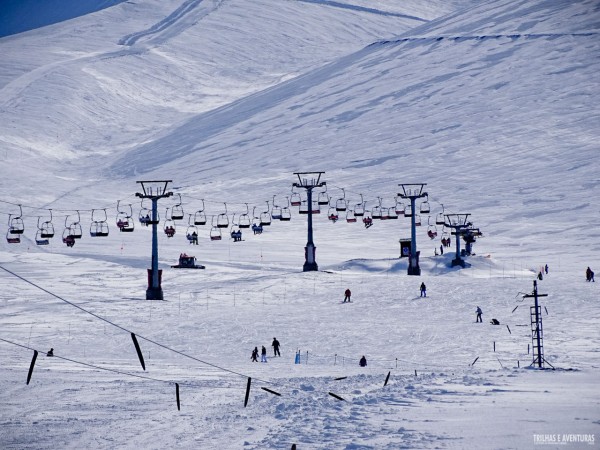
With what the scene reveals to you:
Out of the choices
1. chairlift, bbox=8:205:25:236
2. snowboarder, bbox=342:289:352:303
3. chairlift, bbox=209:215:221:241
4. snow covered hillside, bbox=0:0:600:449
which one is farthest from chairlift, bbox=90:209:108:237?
snowboarder, bbox=342:289:352:303

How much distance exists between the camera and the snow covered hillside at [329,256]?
22797 mm

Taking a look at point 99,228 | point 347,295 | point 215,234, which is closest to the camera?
point 347,295

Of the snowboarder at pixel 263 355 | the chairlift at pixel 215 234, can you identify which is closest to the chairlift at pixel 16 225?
the chairlift at pixel 215 234

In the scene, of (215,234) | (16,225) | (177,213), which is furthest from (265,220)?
(16,225)

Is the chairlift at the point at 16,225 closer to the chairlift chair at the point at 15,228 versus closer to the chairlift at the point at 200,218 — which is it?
the chairlift chair at the point at 15,228

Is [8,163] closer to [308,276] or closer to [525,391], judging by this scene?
[308,276]

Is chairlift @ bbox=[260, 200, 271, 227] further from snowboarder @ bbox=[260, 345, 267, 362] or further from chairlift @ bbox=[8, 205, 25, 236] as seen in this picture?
snowboarder @ bbox=[260, 345, 267, 362]

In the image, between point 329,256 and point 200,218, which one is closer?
point 329,256

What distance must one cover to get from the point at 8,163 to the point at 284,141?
33647 millimetres

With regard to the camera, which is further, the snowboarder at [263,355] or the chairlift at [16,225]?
the chairlift at [16,225]

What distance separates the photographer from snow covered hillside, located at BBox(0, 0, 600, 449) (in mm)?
22797

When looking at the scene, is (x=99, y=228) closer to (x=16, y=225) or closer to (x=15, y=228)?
(x=16, y=225)

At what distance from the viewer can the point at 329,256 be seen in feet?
243

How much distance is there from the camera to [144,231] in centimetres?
8756
